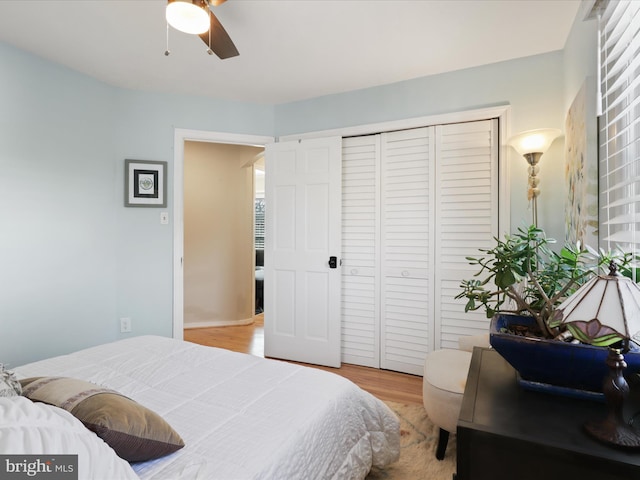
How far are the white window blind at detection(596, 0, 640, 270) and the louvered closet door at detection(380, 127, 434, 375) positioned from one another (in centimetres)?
147

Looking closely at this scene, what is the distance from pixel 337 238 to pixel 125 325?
202cm

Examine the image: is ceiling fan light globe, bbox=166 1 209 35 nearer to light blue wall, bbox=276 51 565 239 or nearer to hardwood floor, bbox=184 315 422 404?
light blue wall, bbox=276 51 565 239

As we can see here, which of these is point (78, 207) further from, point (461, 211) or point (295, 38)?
point (461, 211)

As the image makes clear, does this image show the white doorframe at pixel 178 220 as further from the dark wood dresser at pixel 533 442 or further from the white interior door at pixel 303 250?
the dark wood dresser at pixel 533 442

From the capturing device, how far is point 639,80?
1034 millimetres

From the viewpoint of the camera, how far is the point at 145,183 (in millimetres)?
3229

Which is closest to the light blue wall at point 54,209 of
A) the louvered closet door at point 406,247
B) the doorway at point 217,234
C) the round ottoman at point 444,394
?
the doorway at point 217,234

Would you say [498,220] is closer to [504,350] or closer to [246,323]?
[504,350]

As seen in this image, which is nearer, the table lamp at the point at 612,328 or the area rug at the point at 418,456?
the table lamp at the point at 612,328

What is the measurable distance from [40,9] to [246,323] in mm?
3784

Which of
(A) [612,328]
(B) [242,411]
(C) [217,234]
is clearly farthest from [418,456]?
(C) [217,234]

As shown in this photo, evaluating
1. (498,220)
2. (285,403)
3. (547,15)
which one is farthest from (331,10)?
(285,403)

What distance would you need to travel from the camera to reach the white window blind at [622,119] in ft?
3.47

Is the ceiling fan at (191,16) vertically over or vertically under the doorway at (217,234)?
over
